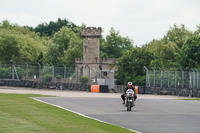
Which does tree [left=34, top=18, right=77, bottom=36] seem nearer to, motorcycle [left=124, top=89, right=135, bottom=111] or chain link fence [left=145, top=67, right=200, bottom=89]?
chain link fence [left=145, top=67, right=200, bottom=89]

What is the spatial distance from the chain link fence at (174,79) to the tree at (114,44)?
80.7m

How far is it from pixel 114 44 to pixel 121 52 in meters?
32.0

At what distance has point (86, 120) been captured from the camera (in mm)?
20312

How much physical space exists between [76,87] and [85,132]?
4437cm

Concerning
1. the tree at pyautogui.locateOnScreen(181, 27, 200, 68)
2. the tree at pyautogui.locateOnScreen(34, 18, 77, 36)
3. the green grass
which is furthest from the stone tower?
the green grass

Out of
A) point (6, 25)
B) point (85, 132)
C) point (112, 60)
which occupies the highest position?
point (6, 25)

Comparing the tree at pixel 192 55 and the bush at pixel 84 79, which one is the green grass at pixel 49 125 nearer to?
the bush at pixel 84 79

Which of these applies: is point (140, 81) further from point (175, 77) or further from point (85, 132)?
point (85, 132)

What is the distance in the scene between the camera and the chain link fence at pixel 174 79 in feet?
168

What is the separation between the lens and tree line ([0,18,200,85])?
81125 mm

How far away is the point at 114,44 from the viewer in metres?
139

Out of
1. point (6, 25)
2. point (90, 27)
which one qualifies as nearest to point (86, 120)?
point (90, 27)

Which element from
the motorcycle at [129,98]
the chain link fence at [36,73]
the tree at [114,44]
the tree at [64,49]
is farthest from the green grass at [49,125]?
the tree at [114,44]

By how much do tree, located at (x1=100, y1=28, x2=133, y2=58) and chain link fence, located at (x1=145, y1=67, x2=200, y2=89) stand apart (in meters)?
80.7
